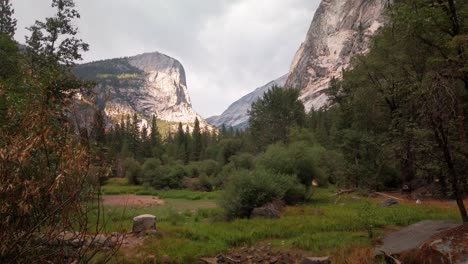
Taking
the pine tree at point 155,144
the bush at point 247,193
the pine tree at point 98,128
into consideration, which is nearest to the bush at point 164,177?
the pine tree at point 155,144

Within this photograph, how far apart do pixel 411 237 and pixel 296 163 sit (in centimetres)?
1503

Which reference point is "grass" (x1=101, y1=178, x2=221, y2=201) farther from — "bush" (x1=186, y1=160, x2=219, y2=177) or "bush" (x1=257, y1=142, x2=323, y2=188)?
"bush" (x1=186, y1=160, x2=219, y2=177)

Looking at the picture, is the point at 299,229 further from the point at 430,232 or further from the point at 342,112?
the point at 342,112

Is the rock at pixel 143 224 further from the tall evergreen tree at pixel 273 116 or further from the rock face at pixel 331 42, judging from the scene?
the rock face at pixel 331 42

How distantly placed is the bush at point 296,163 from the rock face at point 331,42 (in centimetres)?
11356

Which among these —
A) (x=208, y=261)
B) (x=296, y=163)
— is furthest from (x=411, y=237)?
(x=296, y=163)

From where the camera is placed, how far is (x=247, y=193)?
60.6 ft

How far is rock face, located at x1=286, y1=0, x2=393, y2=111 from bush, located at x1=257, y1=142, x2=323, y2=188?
373 ft

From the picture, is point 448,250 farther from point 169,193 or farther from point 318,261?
point 169,193

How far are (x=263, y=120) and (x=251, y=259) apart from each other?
5001 centimetres

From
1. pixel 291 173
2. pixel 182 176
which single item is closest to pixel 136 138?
pixel 182 176

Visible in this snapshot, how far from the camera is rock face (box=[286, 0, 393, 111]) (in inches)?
5659

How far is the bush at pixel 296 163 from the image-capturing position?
2497 cm

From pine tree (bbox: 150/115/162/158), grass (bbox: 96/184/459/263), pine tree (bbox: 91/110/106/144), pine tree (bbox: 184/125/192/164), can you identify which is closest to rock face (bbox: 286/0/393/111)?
pine tree (bbox: 184/125/192/164)
